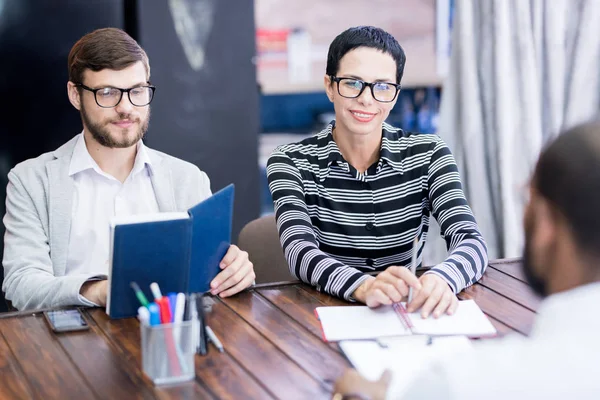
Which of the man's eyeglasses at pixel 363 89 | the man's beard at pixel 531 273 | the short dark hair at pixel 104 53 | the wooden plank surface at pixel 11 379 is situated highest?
the short dark hair at pixel 104 53

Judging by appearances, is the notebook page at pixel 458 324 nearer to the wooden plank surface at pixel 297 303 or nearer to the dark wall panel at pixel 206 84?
the wooden plank surface at pixel 297 303

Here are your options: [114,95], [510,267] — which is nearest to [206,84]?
[114,95]

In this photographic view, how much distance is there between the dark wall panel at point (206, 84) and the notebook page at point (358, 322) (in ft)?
4.82

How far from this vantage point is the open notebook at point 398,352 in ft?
4.24

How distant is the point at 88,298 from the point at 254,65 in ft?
5.12

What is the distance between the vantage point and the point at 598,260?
0.88m

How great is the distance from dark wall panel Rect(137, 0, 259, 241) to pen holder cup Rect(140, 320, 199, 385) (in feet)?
5.52

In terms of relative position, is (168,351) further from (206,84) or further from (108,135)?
Answer: (206,84)

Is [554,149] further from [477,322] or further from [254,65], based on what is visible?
[254,65]

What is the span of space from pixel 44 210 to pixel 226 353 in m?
0.74

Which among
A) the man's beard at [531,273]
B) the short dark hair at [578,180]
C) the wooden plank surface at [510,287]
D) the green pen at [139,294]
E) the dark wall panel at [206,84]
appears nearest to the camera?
the short dark hair at [578,180]

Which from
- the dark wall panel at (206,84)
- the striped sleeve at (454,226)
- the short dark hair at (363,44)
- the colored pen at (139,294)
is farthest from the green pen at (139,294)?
the dark wall panel at (206,84)

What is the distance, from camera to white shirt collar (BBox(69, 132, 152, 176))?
193cm

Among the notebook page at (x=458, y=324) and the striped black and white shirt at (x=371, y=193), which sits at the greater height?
the striped black and white shirt at (x=371, y=193)
